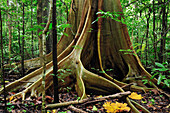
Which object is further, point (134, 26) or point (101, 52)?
point (134, 26)

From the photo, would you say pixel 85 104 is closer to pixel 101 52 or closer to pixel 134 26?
pixel 101 52

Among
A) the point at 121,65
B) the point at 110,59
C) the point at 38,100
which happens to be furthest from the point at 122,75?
the point at 38,100

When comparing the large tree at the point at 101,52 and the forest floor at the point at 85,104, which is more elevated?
the large tree at the point at 101,52

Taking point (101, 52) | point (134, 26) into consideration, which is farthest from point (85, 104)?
point (134, 26)

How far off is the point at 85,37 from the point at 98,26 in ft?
2.06

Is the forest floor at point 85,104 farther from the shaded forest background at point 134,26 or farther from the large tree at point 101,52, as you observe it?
the shaded forest background at point 134,26

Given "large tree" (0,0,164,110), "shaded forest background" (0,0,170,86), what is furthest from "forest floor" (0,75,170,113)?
"shaded forest background" (0,0,170,86)

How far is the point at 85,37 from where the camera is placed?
4082 mm

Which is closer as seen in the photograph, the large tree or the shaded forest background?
the shaded forest background

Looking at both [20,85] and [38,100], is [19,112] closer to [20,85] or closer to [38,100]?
[38,100]

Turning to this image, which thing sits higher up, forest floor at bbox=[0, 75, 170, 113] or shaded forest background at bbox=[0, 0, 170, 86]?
shaded forest background at bbox=[0, 0, 170, 86]

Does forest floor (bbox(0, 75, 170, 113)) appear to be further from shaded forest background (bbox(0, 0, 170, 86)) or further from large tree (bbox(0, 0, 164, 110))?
shaded forest background (bbox(0, 0, 170, 86))

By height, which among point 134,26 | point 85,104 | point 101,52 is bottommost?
point 85,104

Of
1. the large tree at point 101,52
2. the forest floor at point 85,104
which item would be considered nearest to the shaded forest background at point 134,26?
the large tree at point 101,52
